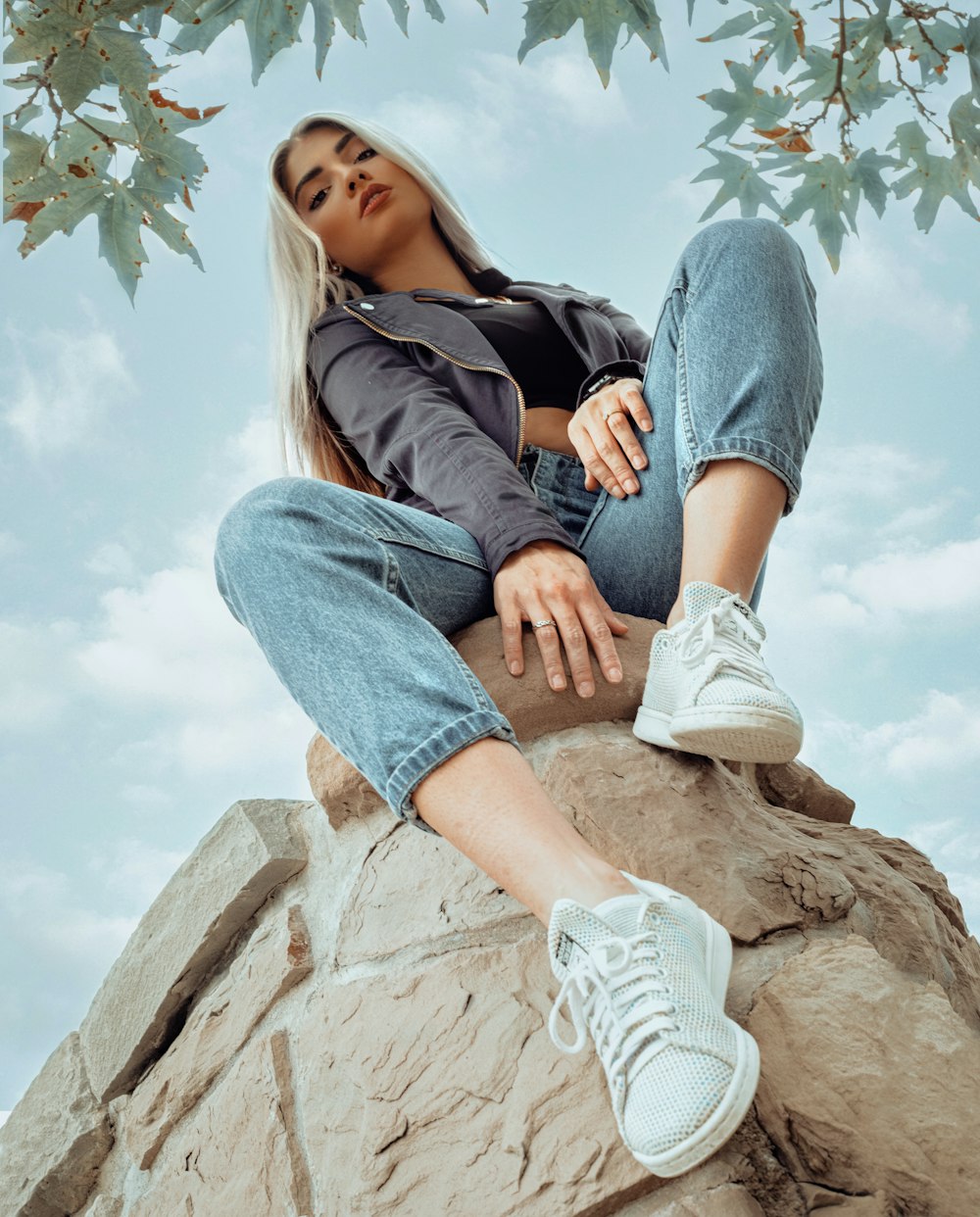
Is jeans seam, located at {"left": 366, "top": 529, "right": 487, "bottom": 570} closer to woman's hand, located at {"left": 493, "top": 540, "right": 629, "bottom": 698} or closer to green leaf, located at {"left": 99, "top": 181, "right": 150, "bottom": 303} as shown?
woman's hand, located at {"left": 493, "top": 540, "right": 629, "bottom": 698}

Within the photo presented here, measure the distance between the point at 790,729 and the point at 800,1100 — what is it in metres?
0.37

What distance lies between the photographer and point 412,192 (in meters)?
2.26

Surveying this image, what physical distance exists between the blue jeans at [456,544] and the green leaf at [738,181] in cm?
47

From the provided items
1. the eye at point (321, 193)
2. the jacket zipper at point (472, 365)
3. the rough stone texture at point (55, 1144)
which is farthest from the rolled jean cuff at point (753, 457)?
the rough stone texture at point (55, 1144)

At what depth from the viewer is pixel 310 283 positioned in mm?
2109

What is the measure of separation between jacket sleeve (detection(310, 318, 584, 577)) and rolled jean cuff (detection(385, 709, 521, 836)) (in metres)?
0.37

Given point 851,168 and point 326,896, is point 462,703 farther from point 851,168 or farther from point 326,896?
point 851,168

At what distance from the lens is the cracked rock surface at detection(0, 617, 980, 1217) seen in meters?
1.07

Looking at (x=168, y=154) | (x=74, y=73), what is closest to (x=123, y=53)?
(x=74, y=73)

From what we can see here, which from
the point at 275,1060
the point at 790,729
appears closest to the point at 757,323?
the point at 790,729

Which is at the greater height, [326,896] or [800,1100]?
[326,896]

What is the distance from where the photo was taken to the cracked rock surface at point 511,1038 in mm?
1071

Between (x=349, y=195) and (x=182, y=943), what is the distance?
1468 millimetres

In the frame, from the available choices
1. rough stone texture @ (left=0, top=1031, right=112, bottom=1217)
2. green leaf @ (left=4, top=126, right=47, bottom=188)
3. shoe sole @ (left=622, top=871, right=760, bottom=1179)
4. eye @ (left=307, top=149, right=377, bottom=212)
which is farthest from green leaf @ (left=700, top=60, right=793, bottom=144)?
rough stone texture @ (left=0, top=1031, right=112, bottom=1217)
